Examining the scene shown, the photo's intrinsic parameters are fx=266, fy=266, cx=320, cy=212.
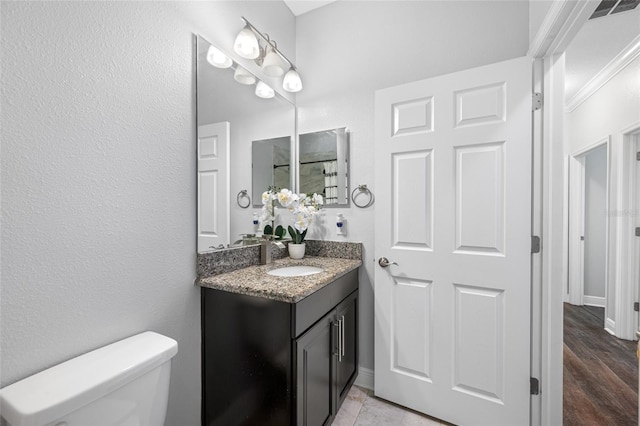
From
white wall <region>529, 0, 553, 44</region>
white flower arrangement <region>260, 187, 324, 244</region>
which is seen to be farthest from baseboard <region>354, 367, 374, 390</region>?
white wall <region>529, 0, 553, 44</region>

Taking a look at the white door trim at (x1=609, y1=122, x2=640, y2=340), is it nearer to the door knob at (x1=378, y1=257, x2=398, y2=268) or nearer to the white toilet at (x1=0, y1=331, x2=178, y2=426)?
the door knob at (x1=378, y1=257, x2=398, y2=268)

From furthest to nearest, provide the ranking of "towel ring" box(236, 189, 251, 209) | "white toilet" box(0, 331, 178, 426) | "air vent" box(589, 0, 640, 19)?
"towel ring" box(236, 189, 251, 209) → "air vent" box(589, 0, 640, 19) → "white toilet" box(0, 331, 178, 426)

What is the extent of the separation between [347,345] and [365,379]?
15.8 inches

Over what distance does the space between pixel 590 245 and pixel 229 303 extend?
4.41 meters

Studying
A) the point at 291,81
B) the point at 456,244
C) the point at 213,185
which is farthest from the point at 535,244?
the point at 291,81

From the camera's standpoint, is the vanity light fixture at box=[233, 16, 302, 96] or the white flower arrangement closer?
the vanity light fixture at box=[233, 16, 302, 96]

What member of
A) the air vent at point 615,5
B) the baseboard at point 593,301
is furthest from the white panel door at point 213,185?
the baseboard at point 593,301

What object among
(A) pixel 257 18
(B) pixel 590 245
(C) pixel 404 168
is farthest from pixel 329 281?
(B) pixel 590 245

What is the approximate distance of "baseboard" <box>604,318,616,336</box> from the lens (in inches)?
102

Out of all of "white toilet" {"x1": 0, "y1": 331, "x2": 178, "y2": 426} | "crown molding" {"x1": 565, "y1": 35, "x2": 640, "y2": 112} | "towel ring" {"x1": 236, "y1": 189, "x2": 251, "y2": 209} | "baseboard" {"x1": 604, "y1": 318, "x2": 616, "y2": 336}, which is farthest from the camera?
"baseboard" {"x1": 604, "y1": 318, "x2": 616, "y2": 336}

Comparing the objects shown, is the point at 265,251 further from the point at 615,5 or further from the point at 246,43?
the point at 615,5

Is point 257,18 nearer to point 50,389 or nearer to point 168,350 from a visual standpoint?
point 168,350

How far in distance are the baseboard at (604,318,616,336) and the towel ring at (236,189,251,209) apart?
3.61m

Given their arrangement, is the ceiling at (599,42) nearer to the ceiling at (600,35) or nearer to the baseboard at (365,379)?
the ceiling at (600,35)
